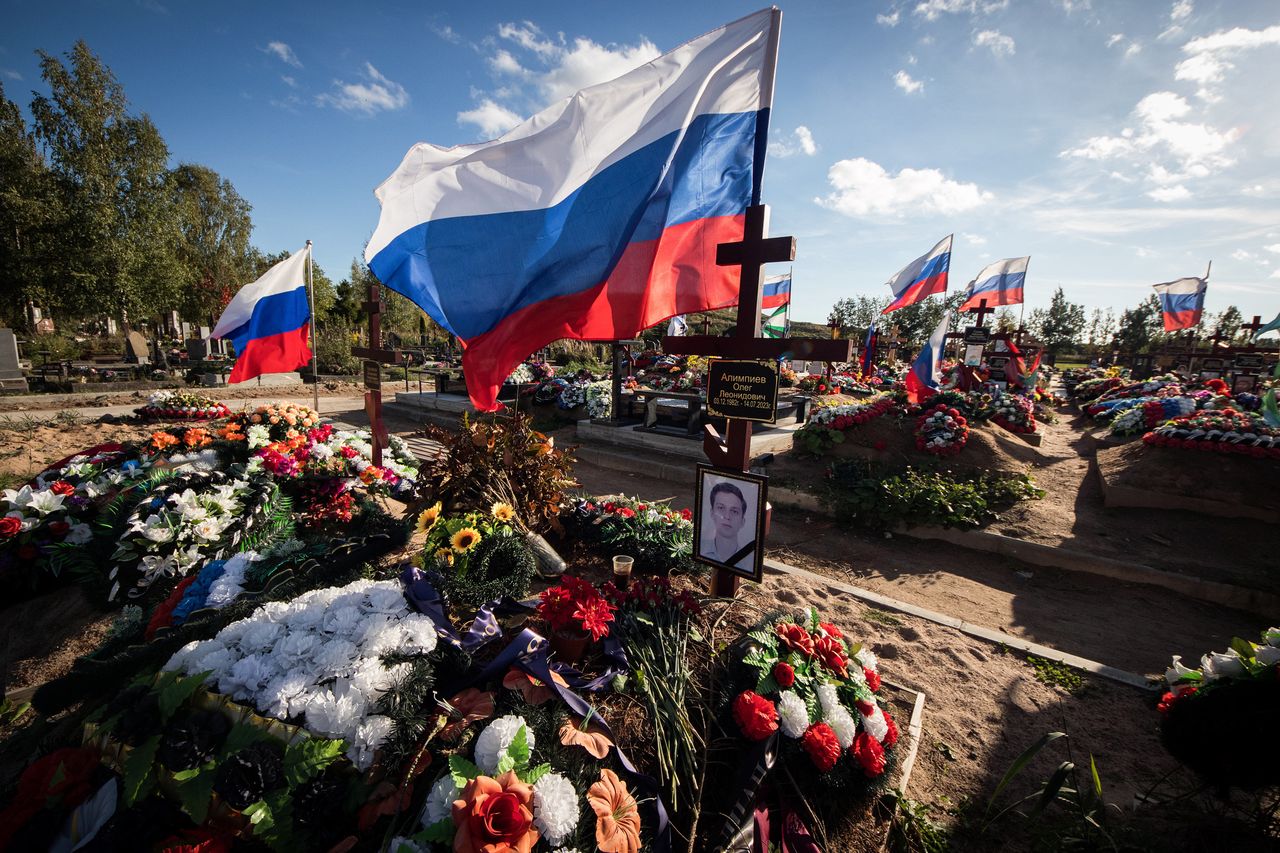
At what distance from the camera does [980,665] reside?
388 cm

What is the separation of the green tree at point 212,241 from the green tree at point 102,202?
8443mm

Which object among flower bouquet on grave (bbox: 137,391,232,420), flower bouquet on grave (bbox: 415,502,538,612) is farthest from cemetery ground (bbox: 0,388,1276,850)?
flower bouquet on grave (bbox: 137,391,232,420)

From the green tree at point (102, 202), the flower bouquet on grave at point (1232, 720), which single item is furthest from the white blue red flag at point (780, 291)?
the green tree at point (102, 202)

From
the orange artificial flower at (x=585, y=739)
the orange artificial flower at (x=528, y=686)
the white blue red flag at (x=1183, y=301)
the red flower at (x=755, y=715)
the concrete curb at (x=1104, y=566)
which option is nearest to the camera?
the orange artificial flower at (x=585, y=739)

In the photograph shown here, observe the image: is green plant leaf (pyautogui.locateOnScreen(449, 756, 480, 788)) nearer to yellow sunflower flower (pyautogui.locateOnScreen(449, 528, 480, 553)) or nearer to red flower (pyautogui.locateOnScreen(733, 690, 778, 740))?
red flower (pyautogui.locateOnScreen(733, 690, 778, 740))

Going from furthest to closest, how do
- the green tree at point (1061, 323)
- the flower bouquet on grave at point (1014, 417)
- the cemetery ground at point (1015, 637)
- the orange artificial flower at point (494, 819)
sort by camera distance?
the green tree at point (1061, 323)
the flower bouquet on grave at point (1014, 417)
the cemetery ground at point (1015, 637)
the orange artificial flower at point (494, 819)

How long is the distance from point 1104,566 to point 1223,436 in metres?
3.94

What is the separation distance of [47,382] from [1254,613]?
2645cm

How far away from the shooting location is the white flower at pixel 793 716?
248 centimetres

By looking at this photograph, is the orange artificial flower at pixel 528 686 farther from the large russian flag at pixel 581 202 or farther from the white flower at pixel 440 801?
the large russian flag at pixel 581 202

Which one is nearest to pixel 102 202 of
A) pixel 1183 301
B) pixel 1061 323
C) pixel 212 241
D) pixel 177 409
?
pixel 177 409

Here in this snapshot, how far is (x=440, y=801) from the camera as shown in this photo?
1.75m

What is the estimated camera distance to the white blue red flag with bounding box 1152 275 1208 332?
60.2 ft

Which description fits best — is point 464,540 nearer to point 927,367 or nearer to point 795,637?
point 795,637
